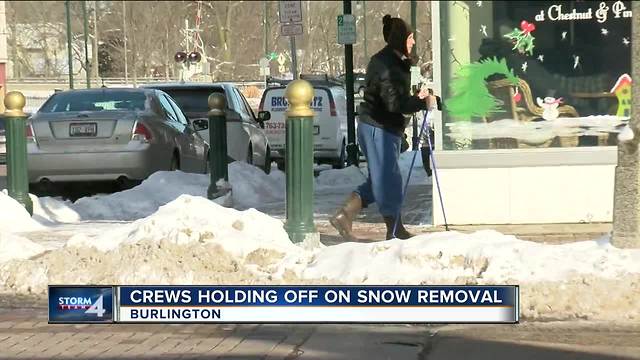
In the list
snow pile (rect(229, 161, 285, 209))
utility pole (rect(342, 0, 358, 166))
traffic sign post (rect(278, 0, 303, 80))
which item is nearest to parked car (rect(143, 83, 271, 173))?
traffic sign post (rect(278, 0, 303, 80))

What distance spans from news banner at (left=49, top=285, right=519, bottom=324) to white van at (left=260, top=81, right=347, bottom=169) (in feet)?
47.1

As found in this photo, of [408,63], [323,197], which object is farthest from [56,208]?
[408,63]

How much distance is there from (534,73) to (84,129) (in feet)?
17.0

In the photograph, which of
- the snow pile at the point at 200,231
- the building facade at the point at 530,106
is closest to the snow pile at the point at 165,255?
the snow pile at the point at 200,231

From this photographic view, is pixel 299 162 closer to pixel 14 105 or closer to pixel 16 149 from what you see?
pixel 16 149

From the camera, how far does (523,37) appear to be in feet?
33.1

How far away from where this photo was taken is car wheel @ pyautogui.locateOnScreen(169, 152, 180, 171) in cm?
1326

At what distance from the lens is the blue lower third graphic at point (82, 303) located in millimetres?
6059

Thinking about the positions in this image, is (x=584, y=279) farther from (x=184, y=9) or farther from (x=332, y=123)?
(x=184, y=9)

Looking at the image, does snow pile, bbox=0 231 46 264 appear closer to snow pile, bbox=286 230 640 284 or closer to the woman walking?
snow pile, bbox=286 230 640 284

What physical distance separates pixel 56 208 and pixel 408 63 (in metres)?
4.47

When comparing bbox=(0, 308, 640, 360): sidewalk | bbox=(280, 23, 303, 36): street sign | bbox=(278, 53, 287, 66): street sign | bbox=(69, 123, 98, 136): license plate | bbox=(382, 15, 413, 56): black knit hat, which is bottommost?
bbox=(0, 308, 640, 360): sidewalk

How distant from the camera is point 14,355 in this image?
19.6 ft

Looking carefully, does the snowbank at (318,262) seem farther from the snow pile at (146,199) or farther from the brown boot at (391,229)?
the snow pile at (146,199)
